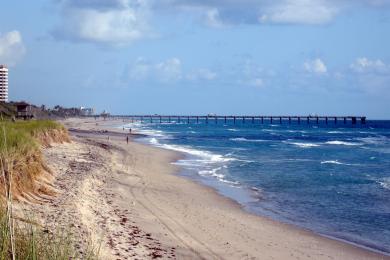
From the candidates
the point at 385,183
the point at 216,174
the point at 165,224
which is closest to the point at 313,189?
the point at 385,183

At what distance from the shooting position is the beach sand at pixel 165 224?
11750mm

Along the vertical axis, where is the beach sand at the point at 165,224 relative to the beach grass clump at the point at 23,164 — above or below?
→ below

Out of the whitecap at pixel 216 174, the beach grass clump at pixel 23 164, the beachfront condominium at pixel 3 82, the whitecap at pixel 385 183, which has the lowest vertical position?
the whitecap at pixel 385 183

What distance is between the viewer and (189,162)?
3775cm

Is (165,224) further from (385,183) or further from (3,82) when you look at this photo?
(3,82)

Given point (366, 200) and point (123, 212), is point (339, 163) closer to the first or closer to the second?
point (366, 200)

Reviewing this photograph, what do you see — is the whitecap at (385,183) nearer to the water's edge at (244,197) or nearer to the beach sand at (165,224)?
the water's edge at (244,197)

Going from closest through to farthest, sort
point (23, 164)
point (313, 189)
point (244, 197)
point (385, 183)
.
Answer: point (23, 164) → point (244, 197) → point (313, 189) → point (385, 183)

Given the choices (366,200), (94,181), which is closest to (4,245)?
(94,181)

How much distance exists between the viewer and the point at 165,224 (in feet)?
50.7

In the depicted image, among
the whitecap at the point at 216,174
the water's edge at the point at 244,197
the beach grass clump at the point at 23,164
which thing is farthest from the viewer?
the whitecap at the point at 216,174

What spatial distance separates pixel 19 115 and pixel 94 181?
43046mm

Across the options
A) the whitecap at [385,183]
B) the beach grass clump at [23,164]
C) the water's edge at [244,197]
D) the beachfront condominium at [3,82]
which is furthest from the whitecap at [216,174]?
the beachfront condominium at [3,82]

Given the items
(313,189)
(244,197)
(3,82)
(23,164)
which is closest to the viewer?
(23,164)
